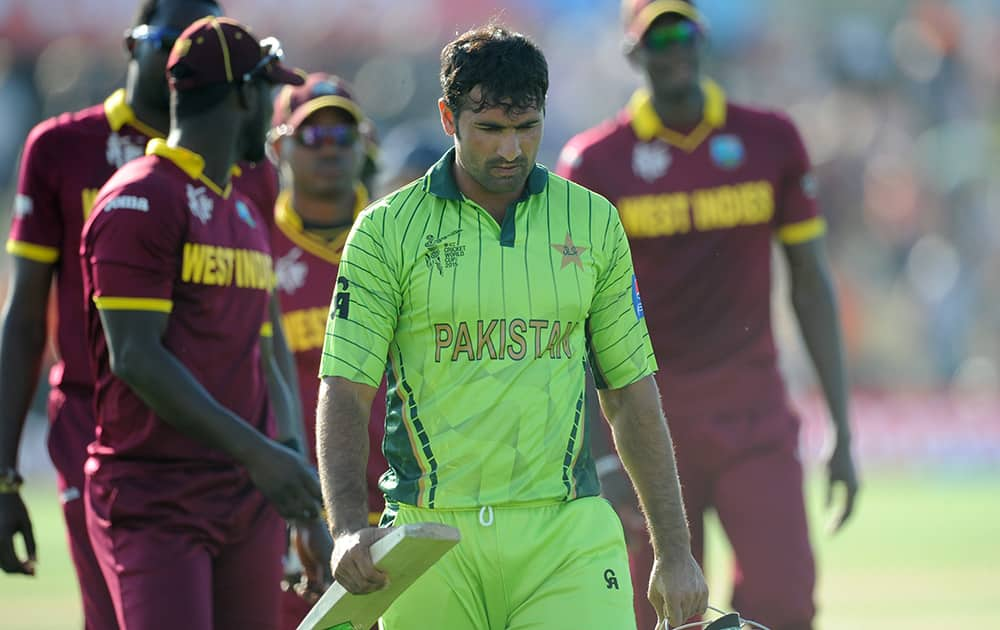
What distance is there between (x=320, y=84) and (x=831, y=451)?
2.88 m

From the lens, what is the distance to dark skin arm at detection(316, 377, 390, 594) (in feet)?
14.8

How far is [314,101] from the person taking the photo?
26.2ft

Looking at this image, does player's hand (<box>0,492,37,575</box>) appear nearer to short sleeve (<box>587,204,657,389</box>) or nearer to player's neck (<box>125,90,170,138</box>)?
player's neck (<box>125,90,170,138</box>)

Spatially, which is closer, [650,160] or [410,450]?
[410,450]

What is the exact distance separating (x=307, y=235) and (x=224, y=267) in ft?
6.11

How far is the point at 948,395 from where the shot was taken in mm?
21656

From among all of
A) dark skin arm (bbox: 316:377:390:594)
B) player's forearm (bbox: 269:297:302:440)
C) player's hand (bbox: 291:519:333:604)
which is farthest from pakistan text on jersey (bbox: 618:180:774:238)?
dark skin arm (bbox: 316:377:390:594)

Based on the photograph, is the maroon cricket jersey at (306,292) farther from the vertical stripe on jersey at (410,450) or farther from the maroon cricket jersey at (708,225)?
the vertical stripe on jersey at (410,450)

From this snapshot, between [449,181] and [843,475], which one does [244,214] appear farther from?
[843,475]

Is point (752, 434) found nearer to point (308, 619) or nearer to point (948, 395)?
point (308, 619)

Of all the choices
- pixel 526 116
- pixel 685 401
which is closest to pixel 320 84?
pixel 685 401

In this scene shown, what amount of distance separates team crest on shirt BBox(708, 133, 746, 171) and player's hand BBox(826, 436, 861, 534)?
133 cm

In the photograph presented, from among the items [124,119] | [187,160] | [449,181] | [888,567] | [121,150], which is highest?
[124,119]

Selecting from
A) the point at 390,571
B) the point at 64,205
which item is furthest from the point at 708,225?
the point at 390,571
